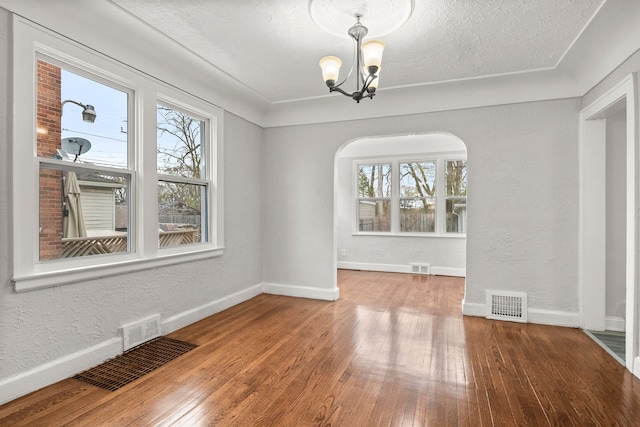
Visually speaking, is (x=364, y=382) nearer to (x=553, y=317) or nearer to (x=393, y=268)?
(x=553, y=317)

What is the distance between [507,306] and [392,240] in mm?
3024

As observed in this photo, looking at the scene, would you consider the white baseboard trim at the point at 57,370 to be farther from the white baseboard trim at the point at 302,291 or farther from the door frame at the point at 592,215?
the door frame at the point at 592,215

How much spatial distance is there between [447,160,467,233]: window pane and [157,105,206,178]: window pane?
4.60 metres

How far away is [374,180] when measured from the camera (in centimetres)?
683

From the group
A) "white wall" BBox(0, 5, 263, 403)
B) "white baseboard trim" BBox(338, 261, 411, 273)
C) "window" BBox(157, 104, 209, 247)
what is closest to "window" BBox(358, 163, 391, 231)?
"white baseboard trim" BBox(338, 261, 411, 273)

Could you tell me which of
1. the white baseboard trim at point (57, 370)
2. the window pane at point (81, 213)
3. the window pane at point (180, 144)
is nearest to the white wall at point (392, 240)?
the window pane at point (180, 144)

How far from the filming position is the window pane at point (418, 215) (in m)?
6.39

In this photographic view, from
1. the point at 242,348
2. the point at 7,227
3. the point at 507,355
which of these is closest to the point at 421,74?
the point at 507,355

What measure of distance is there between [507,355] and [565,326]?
4.04 ft

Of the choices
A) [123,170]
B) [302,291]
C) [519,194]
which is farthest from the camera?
[302,291]

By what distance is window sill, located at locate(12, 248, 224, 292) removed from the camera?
2127mm

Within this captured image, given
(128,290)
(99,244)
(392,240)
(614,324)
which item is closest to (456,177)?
(392,240)

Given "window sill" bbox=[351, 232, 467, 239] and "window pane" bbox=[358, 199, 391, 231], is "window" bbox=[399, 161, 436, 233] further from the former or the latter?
"window pane" bbox=[358, 199, 391, 231]

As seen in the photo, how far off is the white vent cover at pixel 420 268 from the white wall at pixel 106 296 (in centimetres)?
330
